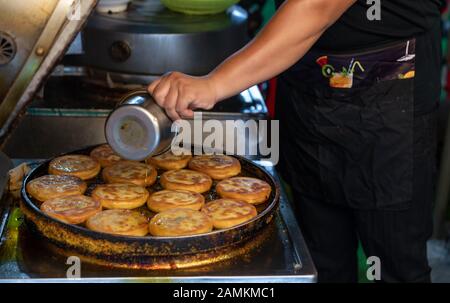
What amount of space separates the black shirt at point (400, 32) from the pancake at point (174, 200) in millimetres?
753

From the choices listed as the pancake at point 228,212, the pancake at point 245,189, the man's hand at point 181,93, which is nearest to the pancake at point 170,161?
the pancake at point 245,189

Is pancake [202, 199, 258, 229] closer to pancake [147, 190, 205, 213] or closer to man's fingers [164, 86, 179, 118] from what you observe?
pancake [147, 190, 205, 213]

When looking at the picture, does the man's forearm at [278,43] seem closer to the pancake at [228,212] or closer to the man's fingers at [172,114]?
the man's fingers at [172,114]

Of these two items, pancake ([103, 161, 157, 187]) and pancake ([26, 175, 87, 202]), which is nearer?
pancake ([26, 175, 87, 202])

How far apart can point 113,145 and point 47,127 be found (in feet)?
2.80

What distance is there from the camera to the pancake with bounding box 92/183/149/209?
1.90 m

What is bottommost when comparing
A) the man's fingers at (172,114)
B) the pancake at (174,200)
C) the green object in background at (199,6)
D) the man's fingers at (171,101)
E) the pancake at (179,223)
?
the pancake at (179,223)

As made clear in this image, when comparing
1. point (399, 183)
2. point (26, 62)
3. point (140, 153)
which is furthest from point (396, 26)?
point (26, 62)

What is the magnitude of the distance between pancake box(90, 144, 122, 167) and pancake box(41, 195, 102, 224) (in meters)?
0.27

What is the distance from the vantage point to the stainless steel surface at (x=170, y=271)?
5.31 feet

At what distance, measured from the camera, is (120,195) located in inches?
75.7

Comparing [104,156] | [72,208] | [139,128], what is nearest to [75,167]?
[104,156]

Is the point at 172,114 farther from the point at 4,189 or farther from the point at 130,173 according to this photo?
the point at 4,189

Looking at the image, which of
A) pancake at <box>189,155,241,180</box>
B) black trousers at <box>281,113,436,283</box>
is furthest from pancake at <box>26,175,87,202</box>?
black trousers at <box>281,113,436,283</box>
